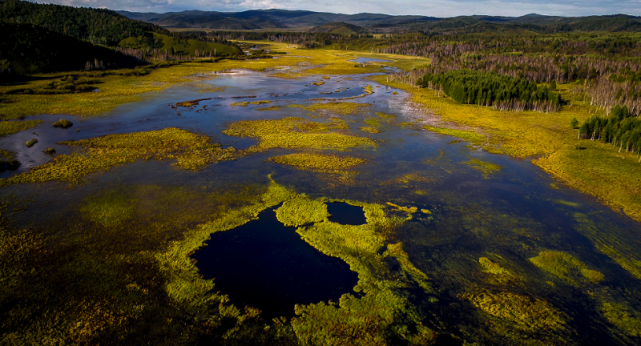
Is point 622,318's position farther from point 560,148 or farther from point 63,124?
point 63,124

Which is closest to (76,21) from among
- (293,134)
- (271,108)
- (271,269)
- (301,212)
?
(271,108)

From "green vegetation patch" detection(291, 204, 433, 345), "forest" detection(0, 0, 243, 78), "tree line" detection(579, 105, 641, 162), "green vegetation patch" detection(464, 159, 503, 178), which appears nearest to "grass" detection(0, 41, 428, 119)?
"forest" detection(0, 0, 243, 78)

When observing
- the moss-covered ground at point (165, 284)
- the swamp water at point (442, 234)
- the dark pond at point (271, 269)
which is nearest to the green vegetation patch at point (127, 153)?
the swamp water at point (442, 234)

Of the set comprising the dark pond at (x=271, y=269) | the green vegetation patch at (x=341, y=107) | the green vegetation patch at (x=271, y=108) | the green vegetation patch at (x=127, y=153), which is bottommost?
the dark pond at (x=271, y=269)

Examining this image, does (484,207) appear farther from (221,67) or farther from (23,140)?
(221,67)

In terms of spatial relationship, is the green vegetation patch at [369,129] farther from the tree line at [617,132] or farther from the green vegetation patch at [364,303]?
the green vegetation patch at [364,303]
